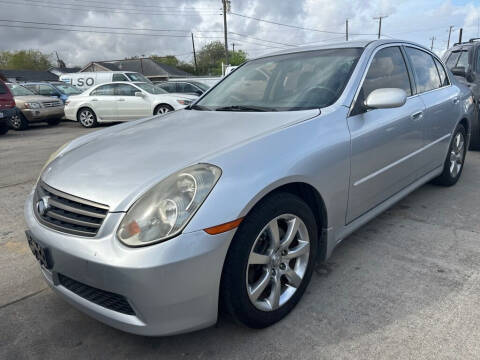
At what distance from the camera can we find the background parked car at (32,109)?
11281 millimetres

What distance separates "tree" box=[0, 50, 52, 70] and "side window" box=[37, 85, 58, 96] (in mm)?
77110

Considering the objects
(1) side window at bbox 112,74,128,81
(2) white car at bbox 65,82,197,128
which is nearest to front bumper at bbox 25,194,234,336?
(2) white car at bbox 65,82,197,128

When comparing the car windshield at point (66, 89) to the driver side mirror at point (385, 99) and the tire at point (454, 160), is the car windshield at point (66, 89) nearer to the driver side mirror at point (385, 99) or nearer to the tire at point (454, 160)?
the tire at point (454, 160)

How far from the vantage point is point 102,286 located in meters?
1.60

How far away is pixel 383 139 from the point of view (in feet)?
8.42

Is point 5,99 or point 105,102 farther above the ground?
point 5,99

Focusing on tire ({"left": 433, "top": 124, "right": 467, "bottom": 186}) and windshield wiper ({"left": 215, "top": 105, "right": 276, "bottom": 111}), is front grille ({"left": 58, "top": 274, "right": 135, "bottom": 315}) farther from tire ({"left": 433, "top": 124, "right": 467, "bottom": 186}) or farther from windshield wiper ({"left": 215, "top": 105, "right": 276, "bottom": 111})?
tire ({"left": 433, "top": 124, "right": 467, "bottom": 186})

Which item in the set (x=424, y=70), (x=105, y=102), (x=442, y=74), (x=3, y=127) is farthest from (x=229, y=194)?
(x=3, y=127)

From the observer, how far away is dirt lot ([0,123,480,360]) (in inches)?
72.6

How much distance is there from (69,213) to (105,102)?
10.4 meters

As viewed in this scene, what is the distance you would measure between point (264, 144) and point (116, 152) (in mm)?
880

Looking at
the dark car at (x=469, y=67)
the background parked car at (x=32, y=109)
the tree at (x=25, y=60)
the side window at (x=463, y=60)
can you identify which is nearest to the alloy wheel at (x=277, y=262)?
the dark car at (x=469, y=67)

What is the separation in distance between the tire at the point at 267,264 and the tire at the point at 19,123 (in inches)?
457

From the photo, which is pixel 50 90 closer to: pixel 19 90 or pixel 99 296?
pixel 19 90
